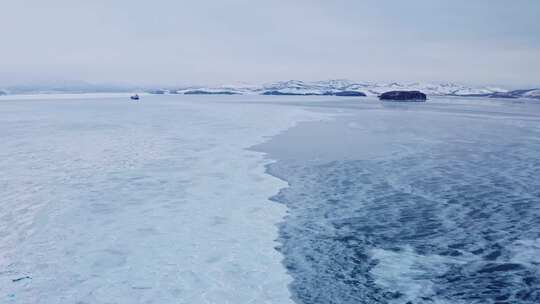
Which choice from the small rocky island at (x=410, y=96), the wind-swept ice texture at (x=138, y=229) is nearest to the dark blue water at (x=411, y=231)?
the wind-swept ice texture at (x=138, y=229)

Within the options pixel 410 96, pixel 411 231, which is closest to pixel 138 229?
pixel 411 231

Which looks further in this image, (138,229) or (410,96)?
(410,96)

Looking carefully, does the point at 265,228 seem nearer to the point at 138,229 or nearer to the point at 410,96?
the point at 138,229

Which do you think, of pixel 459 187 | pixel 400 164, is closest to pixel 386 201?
pixel 459 187

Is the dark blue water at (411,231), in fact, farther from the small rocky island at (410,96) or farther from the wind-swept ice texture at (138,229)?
the small rocky island at (410,96)

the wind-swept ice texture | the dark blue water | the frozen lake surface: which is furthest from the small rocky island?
the wind-swept ice texture

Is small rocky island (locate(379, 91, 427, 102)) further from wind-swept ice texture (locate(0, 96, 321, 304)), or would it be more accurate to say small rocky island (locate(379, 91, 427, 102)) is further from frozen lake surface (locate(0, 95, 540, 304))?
wind-swept ice texture (locate(0, 96, 321, 304))

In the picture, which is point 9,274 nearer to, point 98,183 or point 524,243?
point 98,183
